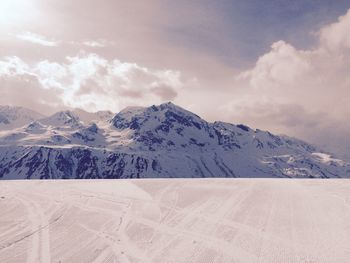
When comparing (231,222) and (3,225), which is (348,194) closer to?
(231,222)

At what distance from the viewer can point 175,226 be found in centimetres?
2009

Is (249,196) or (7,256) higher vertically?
(249,196)

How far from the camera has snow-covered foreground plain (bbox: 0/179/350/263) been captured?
15.6 metres

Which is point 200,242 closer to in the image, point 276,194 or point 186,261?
point 186,261

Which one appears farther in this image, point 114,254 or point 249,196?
point 249,196

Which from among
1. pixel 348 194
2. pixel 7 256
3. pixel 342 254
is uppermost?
pixel 348 194

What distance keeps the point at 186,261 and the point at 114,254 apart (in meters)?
→ 2.86

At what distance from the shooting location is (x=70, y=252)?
51.7 ft

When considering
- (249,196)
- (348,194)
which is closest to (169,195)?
(249,196)

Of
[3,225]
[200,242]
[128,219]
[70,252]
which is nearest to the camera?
[70,252]

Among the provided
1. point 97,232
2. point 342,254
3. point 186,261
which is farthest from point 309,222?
point 97,232

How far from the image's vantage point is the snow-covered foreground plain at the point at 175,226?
15.6m

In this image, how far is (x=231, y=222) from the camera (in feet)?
68.9

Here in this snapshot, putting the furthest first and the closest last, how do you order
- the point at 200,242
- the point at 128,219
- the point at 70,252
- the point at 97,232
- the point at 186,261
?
the point at 128,219 → the point at 97,232 → the point at 200,242 → the point at 70,252 → the point at 186,261
